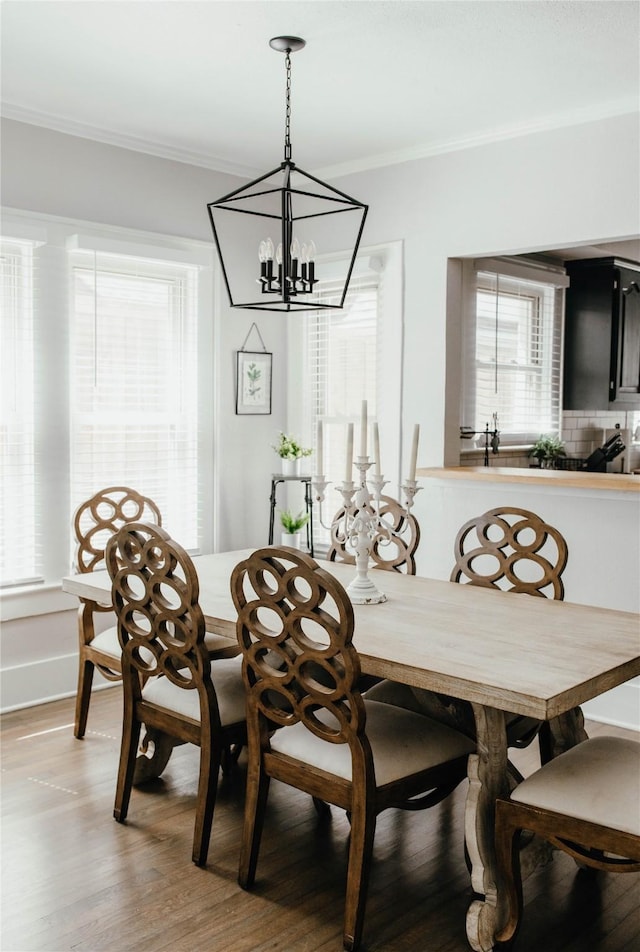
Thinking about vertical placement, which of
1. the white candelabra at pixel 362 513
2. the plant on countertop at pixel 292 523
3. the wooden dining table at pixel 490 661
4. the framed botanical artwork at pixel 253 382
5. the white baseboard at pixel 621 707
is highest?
the framed botanical artwork at pixel 253 382

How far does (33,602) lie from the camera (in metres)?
4.21

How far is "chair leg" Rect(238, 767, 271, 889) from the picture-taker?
2.54 m

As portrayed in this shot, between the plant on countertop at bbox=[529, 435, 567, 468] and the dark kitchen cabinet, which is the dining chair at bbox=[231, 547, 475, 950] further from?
the dark kitchen cabinet

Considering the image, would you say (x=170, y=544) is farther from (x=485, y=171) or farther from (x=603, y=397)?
(x=603, y=397)

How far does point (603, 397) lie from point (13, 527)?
3954 mm

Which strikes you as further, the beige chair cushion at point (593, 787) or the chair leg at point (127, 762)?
the chair leg at point (127, 762)

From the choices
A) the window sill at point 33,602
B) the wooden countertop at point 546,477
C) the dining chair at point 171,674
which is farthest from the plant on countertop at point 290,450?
the dining chair at point 171,674

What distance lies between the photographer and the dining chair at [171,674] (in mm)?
2658

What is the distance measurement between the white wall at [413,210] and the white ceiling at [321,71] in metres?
0.11

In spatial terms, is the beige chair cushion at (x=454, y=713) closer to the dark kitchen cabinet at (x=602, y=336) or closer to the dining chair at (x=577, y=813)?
the dining chair at (x=577, y=813)

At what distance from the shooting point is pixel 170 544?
8.61ft

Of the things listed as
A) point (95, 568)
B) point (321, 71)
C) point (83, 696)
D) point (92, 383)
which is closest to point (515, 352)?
point (321, 71)

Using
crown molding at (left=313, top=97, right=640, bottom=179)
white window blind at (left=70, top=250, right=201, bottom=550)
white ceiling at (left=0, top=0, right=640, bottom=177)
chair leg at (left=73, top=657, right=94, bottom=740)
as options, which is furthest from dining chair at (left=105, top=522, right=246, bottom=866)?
crown molding at (left=313, top=97, right=640, bottom=179)

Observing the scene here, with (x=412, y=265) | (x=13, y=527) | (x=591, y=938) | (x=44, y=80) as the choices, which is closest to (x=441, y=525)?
(x=412, y=265)
